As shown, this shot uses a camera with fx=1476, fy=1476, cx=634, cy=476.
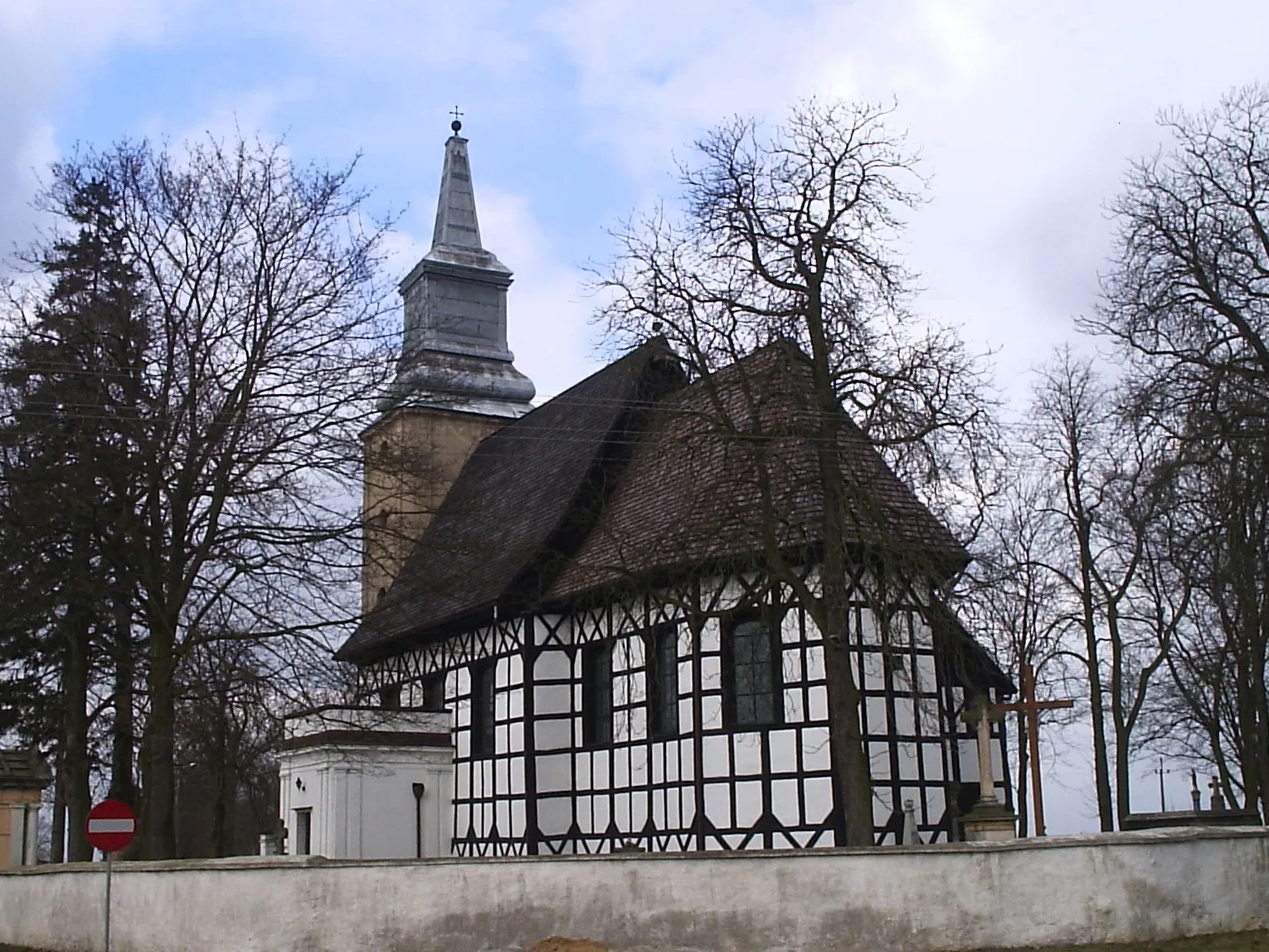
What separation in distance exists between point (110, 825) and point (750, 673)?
11.3 m

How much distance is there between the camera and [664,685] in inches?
1046

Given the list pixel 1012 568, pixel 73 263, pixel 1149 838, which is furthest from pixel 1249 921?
pixel 73 263

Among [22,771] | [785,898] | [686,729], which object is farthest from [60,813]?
[785,898]

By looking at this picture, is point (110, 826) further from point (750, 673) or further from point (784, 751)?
point (750, 673)

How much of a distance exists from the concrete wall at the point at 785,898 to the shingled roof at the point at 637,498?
181 inches

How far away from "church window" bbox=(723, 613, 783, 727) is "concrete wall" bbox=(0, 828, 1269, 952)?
27.8 feet

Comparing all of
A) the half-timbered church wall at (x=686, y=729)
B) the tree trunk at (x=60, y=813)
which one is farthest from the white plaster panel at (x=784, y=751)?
the tree trunk at (x=60, y=813)

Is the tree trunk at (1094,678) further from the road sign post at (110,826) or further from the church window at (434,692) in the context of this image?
the road sign post at (110,826)

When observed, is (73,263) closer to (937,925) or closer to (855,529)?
(855,529)

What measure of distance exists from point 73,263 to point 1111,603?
856 inches

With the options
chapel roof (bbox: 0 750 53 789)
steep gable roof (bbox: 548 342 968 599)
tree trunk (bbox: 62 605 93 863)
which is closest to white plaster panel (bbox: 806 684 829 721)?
steep gable roof (bbox: 548 342 968 599)

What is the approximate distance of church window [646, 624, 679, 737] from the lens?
26.2 meters

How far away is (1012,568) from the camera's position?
2062 centimetres

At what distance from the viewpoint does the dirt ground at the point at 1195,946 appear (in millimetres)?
15164
